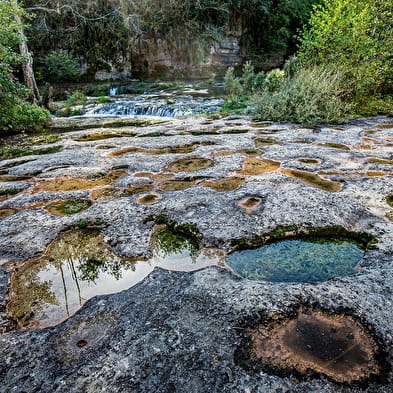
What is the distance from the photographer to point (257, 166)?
130 inches

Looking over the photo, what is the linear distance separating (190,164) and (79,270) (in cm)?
208

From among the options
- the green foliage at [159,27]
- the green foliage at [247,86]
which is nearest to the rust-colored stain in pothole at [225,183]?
the green foliage at [247,86]

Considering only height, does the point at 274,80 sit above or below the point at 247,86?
above

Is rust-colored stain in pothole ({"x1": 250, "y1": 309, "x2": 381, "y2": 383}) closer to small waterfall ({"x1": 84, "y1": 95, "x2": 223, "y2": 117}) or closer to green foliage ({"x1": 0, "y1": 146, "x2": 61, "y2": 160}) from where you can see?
green foliage ({"x1": 0, "y1": 146, "x2": 61, "y2": 160})

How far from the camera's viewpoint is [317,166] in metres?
3.21

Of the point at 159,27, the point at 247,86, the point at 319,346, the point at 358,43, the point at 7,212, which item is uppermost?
the point at 159,27

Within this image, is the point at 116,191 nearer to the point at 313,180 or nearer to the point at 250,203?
the point at 250,203

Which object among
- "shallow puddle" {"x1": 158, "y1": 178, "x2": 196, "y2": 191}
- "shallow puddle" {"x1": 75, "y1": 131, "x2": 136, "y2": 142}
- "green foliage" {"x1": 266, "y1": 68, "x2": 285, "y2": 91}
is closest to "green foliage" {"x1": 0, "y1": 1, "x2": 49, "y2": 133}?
"shallow puddle" {"x1": 75, "y1": 131, "x2": 136, "y2": 142}

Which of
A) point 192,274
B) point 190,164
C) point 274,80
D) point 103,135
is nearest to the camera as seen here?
point 192,274

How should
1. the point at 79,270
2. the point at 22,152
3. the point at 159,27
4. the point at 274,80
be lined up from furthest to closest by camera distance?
1. the point at 159,27
2. the point at 274,80
3. the point at 22,152
4. the point at 79,270

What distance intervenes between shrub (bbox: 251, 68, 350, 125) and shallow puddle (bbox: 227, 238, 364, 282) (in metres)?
4.73

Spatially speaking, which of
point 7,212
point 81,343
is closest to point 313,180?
point 81,343

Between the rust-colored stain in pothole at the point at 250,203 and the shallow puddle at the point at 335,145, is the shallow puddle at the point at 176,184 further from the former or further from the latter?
the shallow puddle at the point at 335,145

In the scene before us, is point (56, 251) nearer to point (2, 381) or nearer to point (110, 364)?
point (2, 381)
